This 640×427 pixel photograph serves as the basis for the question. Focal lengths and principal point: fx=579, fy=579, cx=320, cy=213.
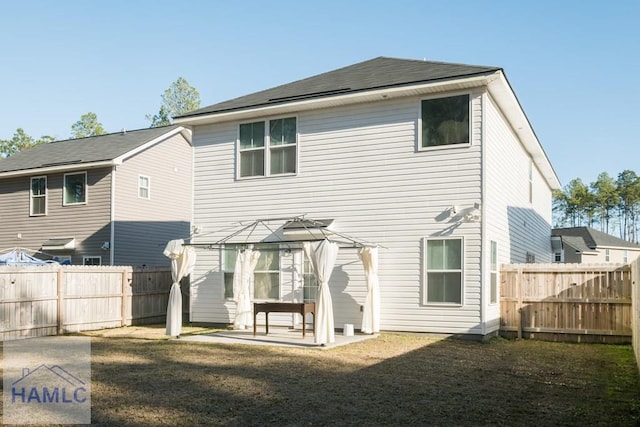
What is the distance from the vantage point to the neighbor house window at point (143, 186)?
22422 mm

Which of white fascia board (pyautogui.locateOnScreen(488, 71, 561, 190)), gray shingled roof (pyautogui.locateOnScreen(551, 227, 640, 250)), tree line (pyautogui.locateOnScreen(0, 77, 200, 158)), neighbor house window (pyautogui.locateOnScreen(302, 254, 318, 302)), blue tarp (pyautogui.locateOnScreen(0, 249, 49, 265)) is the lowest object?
neighbor house window (pyautogui.locateOnScreen(302, 254, 318, 302))

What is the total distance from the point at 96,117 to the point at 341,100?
3926 cm

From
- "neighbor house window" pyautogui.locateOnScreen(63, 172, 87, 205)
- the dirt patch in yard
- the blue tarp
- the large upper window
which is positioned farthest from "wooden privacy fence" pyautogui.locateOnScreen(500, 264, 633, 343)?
"neighbor house window" pyautogui.locateOnScreen(63, 172, 87, 205)

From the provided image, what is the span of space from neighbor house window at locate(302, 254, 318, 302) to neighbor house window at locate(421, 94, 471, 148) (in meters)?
4.05

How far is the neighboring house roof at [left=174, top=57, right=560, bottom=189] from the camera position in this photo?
493 inches

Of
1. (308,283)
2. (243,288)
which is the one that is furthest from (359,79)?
(243,288)

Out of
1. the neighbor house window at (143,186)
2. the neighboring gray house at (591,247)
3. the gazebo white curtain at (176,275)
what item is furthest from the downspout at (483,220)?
the neighboring gray house at (591,247)

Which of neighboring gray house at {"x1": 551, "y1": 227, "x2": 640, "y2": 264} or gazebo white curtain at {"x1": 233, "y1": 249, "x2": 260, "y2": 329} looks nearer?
gazebo white curtain at {"x1": 233, "y1": 249, "x2": 260, "y2": 329}

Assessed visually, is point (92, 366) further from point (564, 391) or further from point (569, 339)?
point (569, 339)

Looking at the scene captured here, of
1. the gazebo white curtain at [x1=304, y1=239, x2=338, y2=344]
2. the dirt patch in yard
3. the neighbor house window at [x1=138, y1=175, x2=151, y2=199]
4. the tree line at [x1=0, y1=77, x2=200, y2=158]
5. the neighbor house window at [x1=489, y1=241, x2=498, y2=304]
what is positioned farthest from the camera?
the tree line at [x1=0, y1=77, x2=200, y2=158]

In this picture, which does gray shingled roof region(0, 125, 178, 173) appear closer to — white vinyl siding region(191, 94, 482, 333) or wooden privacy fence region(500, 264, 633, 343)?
white vinyl siding region(191, 94, 482, 333)

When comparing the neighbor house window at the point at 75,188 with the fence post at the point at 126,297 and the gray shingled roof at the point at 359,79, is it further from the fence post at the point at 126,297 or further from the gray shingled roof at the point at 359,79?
the gray shingled roof at the point at 359,79

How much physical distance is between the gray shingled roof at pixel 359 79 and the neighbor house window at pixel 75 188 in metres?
8.12

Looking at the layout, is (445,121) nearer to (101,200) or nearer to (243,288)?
(243,288)
